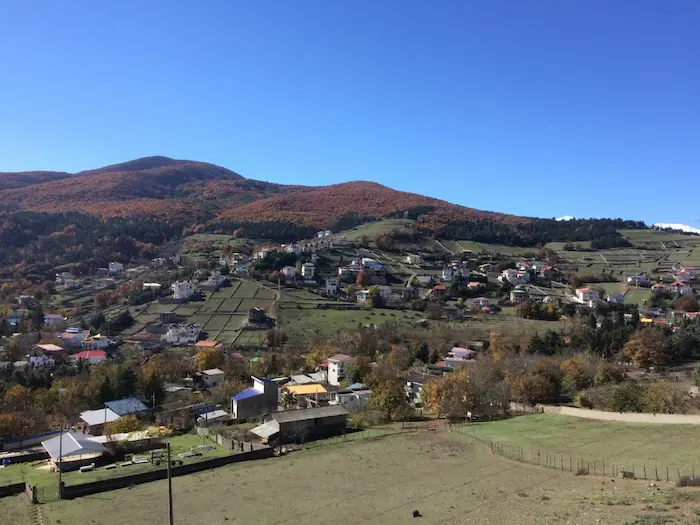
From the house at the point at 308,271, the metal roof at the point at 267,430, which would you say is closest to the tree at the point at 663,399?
the metal roof at the point at 267,430

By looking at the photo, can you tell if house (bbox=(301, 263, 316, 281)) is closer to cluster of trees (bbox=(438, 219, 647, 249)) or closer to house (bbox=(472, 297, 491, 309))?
house (bbox=(472, 297, 491, 309))

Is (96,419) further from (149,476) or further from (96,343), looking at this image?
(96,343)

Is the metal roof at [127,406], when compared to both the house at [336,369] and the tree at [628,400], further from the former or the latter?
the tree at [628,400]

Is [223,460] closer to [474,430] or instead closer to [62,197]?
[474,430]

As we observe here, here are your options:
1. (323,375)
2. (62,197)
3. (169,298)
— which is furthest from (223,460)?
(62,197)

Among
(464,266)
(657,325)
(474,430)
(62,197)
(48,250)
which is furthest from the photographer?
(62,197)

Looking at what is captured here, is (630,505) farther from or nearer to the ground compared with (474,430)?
farther from the ground

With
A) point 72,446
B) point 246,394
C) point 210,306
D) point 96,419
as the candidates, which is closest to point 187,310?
point 210,306
